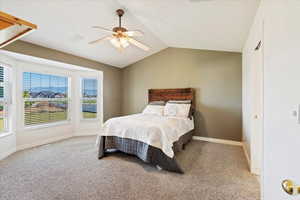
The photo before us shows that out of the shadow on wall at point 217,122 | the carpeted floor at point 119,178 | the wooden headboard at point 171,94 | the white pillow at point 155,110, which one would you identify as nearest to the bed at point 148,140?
the carpeted floor at point 119,178

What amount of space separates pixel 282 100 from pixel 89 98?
15.7 ft

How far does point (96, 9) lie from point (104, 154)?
8.75 feet

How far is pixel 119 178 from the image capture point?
217 cm

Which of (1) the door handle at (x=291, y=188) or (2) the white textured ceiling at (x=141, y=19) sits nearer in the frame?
(1) the door handle at (x=291, y=188)

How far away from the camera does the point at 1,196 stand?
1771 mm

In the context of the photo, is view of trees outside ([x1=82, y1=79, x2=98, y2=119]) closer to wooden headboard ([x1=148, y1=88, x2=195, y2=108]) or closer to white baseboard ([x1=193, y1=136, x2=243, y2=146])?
wooden headboard ([x1=148, y1=88, x2=195, y2=108])

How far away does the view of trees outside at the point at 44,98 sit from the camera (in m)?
3.63

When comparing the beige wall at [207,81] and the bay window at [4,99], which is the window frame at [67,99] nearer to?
the bay window at [4,99]

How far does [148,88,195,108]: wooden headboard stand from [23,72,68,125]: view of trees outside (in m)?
2.69

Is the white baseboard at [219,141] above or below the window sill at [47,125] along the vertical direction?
below

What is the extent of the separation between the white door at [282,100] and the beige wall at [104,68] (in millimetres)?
3813

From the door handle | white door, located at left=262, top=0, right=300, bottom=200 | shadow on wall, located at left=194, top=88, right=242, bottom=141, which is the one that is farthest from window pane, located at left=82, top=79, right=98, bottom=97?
the door handle

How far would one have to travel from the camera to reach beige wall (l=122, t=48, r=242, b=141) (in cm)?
371

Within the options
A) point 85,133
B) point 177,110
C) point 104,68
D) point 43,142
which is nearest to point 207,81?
point 177,110
